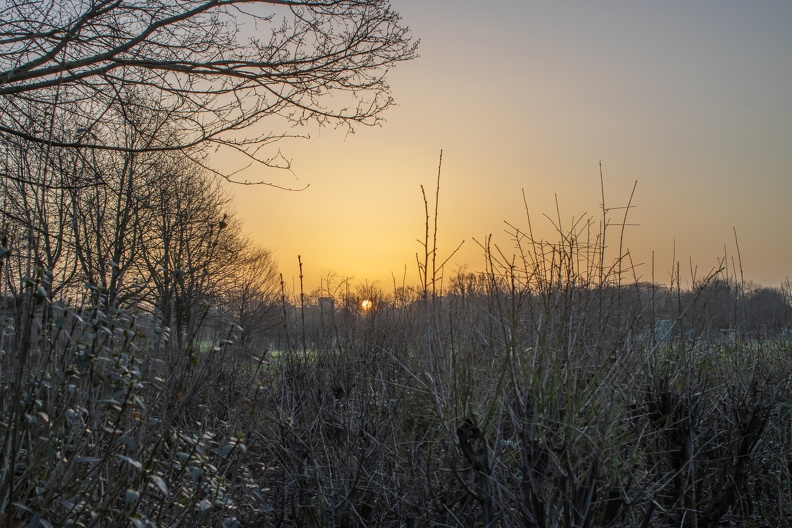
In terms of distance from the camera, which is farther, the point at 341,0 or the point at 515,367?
the point at 341,0

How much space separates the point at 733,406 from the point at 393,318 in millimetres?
3518

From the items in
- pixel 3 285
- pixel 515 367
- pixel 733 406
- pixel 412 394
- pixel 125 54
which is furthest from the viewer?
pixel 125 54

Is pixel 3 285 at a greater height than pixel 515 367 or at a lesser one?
greater

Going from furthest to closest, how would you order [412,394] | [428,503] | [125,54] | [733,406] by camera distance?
[125,54]
[412,394]
[733,406]
[428,503]

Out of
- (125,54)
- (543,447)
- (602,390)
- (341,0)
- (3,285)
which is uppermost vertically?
(341,0)

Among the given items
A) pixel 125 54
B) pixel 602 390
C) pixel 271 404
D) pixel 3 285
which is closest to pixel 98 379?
pixel 3 285

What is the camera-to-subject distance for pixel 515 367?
145 inches

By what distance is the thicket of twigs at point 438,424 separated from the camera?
9.14 ft

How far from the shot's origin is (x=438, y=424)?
5.33 m

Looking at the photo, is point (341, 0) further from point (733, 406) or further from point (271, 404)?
point (733, 406)

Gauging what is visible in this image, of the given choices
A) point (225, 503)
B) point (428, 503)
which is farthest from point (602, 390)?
point (225, 503)

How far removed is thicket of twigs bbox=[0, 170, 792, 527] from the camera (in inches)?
110

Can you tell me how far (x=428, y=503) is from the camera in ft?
15.7

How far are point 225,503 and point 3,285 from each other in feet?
4.84
